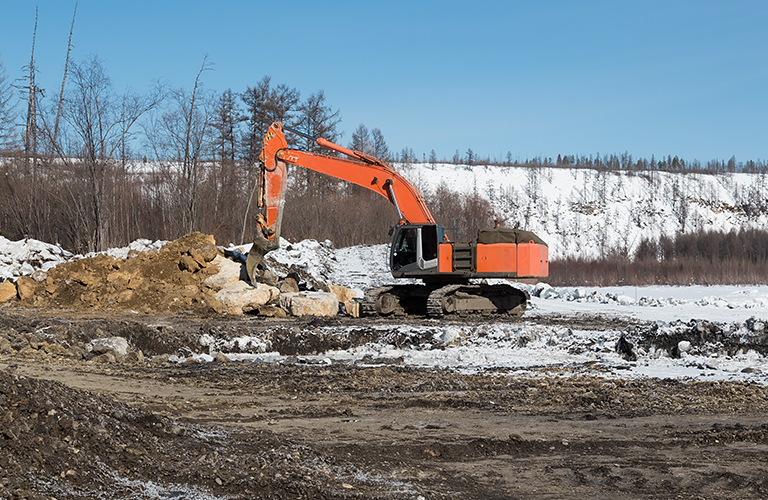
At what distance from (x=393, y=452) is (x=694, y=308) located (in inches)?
684

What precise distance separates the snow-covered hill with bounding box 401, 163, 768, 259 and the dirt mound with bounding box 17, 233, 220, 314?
60.4m

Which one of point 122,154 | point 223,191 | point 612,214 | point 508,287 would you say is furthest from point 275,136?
point 612,214

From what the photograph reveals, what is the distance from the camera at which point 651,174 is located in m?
96.9

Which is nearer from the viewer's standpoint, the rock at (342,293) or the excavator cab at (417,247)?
the excavator cab at (417,247)

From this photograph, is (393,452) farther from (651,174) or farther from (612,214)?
(651,174)

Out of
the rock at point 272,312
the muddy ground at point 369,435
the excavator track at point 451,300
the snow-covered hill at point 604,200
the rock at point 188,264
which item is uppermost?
the snow-covered hill at point 604,200

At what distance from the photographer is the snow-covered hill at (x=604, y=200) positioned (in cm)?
8288

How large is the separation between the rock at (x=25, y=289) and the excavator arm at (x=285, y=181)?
664 centimetres

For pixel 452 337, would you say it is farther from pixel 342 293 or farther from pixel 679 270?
pixel 679 270

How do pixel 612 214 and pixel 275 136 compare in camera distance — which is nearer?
pixel 275 136

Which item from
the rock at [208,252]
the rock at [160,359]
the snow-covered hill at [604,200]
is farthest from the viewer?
the snow-covered hill at [604,200]

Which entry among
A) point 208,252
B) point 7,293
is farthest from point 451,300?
point 7,293

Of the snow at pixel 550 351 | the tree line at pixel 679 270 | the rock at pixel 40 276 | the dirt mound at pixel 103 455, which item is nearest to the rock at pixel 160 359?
the snow at pixel 550 351

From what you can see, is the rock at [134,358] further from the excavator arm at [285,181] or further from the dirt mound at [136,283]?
the dirt mound at [136,283]
